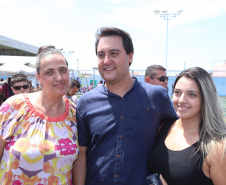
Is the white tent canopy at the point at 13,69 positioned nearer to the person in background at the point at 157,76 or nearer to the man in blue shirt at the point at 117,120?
the person in background at the point at 157,76

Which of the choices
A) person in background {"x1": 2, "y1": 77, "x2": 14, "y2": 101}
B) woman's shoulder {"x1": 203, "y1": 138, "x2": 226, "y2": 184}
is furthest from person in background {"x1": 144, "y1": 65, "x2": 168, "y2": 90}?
person in background {"x1": 2, "y1": 77, "x2": 14, "y2": 101}

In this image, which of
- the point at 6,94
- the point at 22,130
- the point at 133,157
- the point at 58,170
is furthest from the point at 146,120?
the point at 6,94

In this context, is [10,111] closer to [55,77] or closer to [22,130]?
[22,130]

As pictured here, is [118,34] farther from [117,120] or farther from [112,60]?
[117,120]

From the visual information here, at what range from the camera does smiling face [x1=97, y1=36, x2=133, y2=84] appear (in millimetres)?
2229

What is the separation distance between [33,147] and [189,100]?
1.42 m

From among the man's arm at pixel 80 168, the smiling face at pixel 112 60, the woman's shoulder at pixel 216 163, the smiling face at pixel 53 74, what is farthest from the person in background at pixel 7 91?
the woman's shoulder at pixel 216 163

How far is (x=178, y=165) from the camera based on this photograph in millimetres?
1924

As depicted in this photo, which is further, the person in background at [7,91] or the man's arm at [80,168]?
the person in background at [7,91]

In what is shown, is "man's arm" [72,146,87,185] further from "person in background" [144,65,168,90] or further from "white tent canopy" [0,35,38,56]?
"white tent canopy" [0,35,38,56]

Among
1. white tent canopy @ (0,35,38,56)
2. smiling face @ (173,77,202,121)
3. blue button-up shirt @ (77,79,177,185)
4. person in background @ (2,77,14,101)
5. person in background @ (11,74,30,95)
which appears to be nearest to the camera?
smiling face @ (173,77,202,121)

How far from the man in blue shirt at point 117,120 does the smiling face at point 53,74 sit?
0.29 metres

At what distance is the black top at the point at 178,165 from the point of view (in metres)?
1.82

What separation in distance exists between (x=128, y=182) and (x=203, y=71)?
3.90ft
